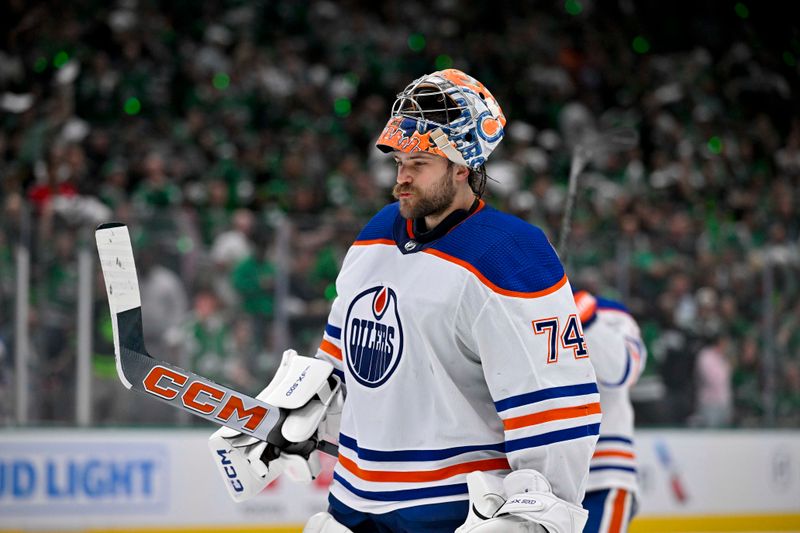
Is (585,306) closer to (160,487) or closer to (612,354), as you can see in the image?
(612,354)

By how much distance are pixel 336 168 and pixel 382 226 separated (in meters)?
6.31

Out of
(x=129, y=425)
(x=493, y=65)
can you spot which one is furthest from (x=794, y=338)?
(x=493, y=65)

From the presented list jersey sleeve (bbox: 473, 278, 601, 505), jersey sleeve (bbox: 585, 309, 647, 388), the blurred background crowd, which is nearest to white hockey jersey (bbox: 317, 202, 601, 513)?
jersey sleeve (bbox: 473, 278, 601, 505)

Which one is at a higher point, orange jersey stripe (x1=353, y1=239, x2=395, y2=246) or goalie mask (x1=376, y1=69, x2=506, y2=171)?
goalie mask (x1=376, y1=69, x2=506, y2=171)

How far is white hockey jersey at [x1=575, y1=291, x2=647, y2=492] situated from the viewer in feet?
11.0

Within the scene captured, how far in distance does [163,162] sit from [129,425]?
238 cm

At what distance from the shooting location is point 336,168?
8797mm

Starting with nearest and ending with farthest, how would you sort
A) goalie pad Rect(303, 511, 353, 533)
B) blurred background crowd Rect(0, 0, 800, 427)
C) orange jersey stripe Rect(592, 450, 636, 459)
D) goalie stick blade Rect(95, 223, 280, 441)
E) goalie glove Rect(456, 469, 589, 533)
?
1. goalie glove Rect(456, 469, 589, 533)
2. goalie stick blade Rect(95, 223, 280, 441)
3. goalie pad Rect(303, 511, 353, 533)
4. orange jersey stripe Rect(592, 450, 636, 459)
5. blurred background crowd Rect(0, 0, 800, 427)

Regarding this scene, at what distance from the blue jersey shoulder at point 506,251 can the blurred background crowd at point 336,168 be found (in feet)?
8.80

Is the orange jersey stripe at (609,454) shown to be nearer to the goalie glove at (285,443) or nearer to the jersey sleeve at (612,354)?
the jersey sleeve at (612,354)

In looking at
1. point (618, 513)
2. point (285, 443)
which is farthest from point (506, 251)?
point (618, 513)

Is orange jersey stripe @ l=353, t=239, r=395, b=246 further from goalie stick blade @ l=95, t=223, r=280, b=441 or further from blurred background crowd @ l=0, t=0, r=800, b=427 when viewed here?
blurred background crowd @ l=0, t=0, r=800, b=427

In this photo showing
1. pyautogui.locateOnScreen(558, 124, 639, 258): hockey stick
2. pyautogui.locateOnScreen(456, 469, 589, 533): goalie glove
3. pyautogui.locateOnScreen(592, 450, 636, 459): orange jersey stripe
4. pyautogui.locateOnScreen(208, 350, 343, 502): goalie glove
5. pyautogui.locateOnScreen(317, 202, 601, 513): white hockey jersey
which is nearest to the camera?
pyautogui.locateOnScreen(456, 469, 589, 533): goalie glove

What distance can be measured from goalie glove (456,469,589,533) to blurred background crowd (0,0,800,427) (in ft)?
9.61
